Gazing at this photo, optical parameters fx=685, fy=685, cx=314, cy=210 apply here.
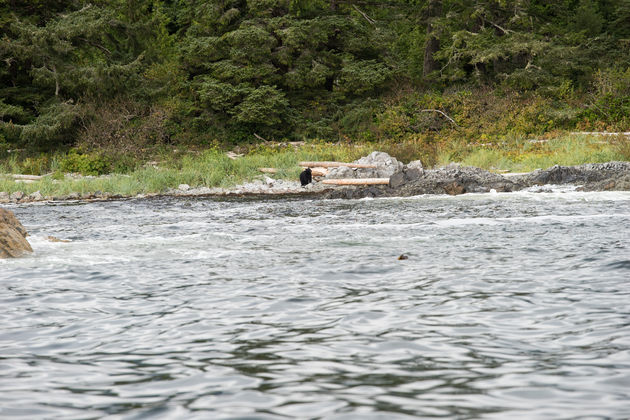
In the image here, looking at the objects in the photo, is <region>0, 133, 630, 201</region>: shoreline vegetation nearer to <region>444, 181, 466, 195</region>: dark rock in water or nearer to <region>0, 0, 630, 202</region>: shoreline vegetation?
<region>0, 0, 630, 202</region>: shoreline vegetation

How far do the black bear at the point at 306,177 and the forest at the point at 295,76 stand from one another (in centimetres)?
692

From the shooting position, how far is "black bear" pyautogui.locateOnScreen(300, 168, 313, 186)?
75.9 ft

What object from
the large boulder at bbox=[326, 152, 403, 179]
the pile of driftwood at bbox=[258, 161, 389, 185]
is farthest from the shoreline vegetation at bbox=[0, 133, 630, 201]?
the large boulder at bbox=[326, 152, 403, 179]

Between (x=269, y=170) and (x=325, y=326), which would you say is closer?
(x=325, y=326)

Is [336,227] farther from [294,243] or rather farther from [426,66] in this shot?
[426,66]

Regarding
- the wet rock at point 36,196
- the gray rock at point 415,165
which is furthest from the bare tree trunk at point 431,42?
the wet rock at point 36,196

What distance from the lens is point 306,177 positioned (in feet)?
76.2

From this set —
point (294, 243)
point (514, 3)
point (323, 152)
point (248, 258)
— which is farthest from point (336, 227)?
point (514, 3)

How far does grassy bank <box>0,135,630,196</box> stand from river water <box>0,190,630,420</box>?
38.7ft

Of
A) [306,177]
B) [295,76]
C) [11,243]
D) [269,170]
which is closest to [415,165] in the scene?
[306,177]

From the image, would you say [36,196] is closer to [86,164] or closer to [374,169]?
[86,164]

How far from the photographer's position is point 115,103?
30047 millimetres

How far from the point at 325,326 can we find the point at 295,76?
2868cm

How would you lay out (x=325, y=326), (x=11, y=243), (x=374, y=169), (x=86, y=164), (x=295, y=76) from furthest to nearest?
(x=295, y=76)
(x=86, y=164)
(x=374, y=169)
(x=11, y=243)
(x=325, y=326)
